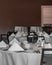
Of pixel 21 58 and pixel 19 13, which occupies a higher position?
pixel 19 13

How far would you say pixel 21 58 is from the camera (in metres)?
2.81

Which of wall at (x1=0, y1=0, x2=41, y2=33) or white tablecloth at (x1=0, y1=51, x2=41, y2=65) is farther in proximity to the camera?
wall at (x1=0, y1=0, x2=41, y2=33)

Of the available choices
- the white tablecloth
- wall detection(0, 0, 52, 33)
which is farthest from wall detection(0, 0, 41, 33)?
the white tablecloth

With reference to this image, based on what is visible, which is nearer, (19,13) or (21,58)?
(21,58)

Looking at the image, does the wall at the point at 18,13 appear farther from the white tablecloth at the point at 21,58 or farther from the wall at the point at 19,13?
the white tablecloth at the point at 21,58

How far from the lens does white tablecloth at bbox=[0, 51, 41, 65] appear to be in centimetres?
277

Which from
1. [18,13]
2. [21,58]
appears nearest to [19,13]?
[18,13]

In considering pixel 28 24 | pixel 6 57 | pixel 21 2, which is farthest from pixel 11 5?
pixel 6 57

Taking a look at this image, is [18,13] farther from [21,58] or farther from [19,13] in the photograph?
[21,58]

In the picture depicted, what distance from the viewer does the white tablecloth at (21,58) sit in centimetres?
277

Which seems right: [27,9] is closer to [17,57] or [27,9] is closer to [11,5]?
[11,5]

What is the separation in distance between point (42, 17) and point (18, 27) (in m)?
1.71

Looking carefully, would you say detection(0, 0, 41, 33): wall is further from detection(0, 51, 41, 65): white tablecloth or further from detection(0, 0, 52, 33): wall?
detection(0, 51, 41, 65): white tablecloth

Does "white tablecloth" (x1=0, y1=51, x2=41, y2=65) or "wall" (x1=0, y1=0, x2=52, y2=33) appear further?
"wall" (x1=0, y1=0, x2=52, y2=33)
